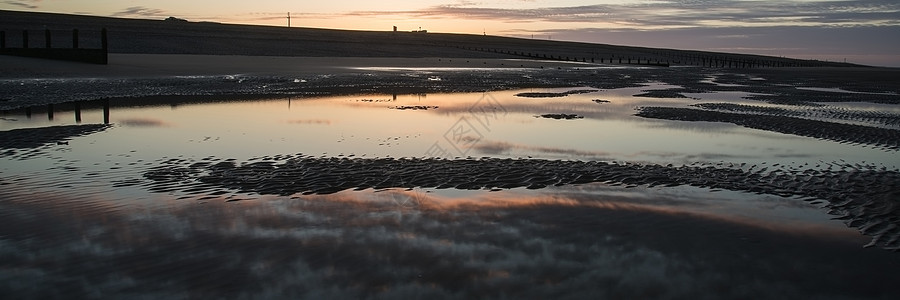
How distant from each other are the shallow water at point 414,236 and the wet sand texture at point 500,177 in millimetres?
356

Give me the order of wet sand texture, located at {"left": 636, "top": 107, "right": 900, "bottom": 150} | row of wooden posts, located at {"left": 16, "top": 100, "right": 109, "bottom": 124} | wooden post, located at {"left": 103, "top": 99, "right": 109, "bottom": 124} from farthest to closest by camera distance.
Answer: wooden post, located at {"left": 103, "top": 99, "right": 109, "bottom": 124} < row of wooden posts, located at {"left": 16, "top": 100, "right": 109, "bottom": 124} < wet sand texture, located at {"left": 636, "top": 107, "right": 900, "bottom": 150}

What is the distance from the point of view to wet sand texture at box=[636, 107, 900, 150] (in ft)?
48.6

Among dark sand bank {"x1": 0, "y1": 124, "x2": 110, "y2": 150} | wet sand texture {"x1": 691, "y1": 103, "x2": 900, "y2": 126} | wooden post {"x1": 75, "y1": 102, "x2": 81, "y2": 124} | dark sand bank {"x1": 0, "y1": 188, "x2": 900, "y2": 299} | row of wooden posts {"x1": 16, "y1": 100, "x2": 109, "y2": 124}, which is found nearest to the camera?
dark sand bank {"x1": 0, "y1": 188, "x2": 900, "y2": 299}

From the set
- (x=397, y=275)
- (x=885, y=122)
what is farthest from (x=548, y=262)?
(x=885, y=122)

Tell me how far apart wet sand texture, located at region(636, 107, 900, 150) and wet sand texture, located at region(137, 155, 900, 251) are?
177 inches

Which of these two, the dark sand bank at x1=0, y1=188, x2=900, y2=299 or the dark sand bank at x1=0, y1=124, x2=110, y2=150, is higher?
the dark sand bank at x1=0, y1=124, x2=110, y2=150

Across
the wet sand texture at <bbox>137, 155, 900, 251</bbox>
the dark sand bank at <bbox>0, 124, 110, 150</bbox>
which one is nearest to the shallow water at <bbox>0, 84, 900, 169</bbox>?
the dark sand bank at <bbox>0, 124, 110, 150</bbox>

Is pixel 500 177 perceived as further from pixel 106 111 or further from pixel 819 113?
pixel 819 113

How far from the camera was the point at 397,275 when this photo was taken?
558cm

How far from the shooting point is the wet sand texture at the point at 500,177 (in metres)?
8.83

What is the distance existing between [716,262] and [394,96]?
20819 millimetres

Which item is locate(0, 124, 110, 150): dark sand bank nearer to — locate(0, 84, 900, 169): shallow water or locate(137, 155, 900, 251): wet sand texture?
locate(0, 84, 900, 169): shallow water

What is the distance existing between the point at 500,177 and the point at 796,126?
1121 cm

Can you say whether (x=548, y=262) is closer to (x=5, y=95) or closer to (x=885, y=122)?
(x=885, y=122)
